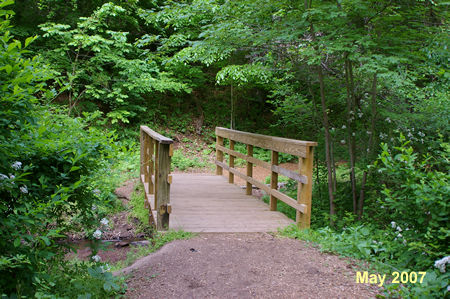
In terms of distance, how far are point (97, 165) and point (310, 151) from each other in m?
2.72

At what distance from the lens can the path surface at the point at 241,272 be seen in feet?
9.95

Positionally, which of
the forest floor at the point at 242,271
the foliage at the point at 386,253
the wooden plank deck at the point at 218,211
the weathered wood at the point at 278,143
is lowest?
the wooden plank deck at the point at 218,211

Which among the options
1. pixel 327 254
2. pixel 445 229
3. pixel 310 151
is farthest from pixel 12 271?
pixel 310 151

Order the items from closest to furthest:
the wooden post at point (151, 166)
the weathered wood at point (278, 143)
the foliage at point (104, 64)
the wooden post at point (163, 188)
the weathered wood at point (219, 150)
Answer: the wooden post at point (163, 188), the weathered wood at point (278, 143), the wooden post at point (151, 166), the weathered wood at point (219, 150), the foliage at point (104, 64)

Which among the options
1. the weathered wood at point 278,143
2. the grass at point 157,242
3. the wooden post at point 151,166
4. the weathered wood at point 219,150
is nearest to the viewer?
the grass at point 157,242

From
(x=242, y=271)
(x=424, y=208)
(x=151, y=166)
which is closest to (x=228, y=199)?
(x=151, y=166)

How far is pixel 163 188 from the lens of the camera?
4719 mm

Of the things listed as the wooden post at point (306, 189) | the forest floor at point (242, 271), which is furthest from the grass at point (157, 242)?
the wooden post at point (306, 189)

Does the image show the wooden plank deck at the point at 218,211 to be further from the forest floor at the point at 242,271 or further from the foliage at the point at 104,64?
the foliage at the point at 104,64

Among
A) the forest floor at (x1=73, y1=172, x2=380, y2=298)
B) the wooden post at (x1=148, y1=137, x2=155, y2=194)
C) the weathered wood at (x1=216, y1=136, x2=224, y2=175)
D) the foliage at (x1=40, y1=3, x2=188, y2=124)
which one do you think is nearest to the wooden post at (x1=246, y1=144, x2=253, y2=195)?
the wooden post at (x1=148, y1=137, x2=155, y2=194)

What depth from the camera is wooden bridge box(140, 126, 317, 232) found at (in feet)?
15.4

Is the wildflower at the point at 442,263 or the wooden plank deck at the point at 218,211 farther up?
the wildflower at the point at 442,263

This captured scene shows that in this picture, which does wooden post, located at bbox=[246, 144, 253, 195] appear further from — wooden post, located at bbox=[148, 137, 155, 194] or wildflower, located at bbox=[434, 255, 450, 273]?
wildflower, located at bbox=[434, 255, 450, 273]

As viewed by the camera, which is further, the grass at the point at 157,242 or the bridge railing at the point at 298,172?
the bridge railing at the point at 298,172
